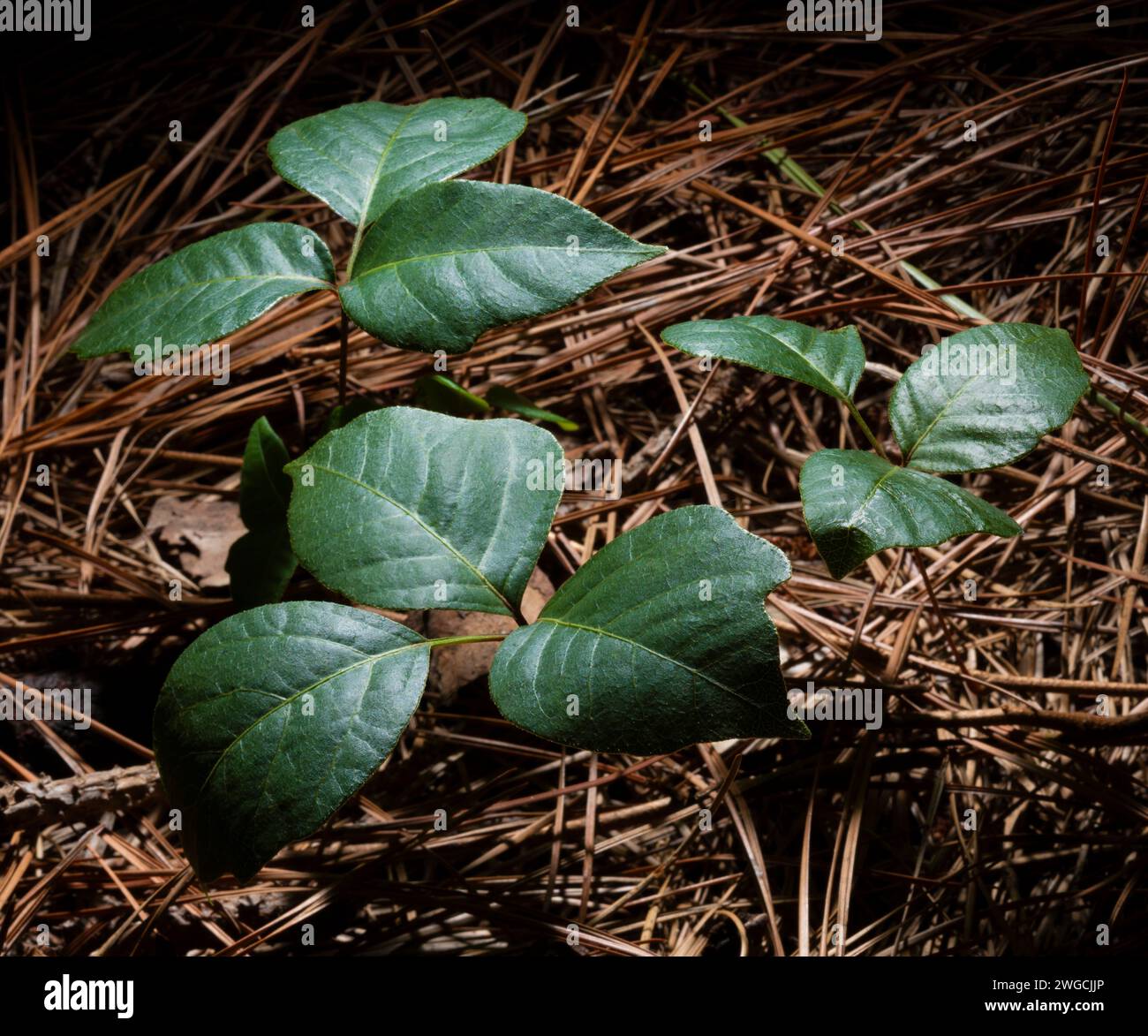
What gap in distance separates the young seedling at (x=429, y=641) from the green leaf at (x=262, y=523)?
21cm

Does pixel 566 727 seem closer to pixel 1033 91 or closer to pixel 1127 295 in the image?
pixel 1127 295

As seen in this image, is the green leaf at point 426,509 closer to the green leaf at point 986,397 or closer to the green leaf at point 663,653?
the green leaf at point 663,653

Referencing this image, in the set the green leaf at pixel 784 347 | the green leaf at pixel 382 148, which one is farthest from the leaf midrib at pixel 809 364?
the green leaf at pixel 382 148

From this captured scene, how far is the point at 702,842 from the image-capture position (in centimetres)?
127

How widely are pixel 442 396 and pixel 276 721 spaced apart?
1.97ft

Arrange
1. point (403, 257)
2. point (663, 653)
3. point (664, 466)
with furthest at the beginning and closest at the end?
point (664, 466) → point (403, 257) → point (663, 653)

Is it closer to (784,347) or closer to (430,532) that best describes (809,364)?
(784,347)

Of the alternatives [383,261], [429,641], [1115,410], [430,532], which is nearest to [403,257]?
[383,261]

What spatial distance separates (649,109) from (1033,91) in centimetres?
75

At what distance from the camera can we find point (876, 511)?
0.91 m

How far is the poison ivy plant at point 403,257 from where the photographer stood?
103 cm

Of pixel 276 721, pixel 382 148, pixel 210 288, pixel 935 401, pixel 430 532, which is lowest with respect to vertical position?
pixel 276 721

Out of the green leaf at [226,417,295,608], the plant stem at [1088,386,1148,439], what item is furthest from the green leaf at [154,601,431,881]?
the plant stem at [1088,386,1148,439]

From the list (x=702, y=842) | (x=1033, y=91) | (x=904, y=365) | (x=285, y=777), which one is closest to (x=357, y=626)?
(x=285, y=777)
